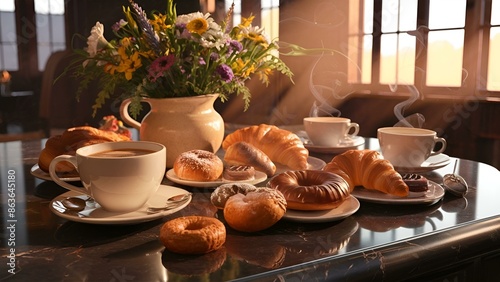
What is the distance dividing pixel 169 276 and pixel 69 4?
160 inches

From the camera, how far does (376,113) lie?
4.05 meters

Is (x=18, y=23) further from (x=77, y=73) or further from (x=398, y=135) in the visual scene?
(x=398, y=135)

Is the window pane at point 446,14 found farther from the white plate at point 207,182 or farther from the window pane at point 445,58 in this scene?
the white plate at point 207,182

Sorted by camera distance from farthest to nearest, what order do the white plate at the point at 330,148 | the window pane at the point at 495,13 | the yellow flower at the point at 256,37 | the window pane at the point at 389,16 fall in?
the window pane at the point at 389,16, the window pane at the point at 495,13, the white plate at the point at 330,148, the yellow flower at the point at 256,37

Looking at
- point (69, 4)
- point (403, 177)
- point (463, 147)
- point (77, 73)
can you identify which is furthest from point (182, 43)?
point (69, 4)

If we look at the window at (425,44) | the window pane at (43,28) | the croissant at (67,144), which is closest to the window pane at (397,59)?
the window at (425,44)

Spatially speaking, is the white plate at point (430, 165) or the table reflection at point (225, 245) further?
the white plate at point (430, 165)

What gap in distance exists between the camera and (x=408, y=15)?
397 cm

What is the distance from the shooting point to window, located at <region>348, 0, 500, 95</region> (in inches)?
136

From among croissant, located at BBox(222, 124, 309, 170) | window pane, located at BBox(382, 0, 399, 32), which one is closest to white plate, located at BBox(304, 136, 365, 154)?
croissant, located at BBox(222, 124, 309, 170)

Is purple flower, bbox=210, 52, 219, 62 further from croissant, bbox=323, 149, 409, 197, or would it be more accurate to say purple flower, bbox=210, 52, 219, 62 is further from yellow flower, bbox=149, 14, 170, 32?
croissant, bbox=323, 149, 409, 197

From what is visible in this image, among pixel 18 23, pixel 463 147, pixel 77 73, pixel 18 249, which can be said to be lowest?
pixel 463 147

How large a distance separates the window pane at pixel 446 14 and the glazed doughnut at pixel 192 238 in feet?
→ 11.6

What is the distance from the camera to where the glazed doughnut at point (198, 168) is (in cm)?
92
